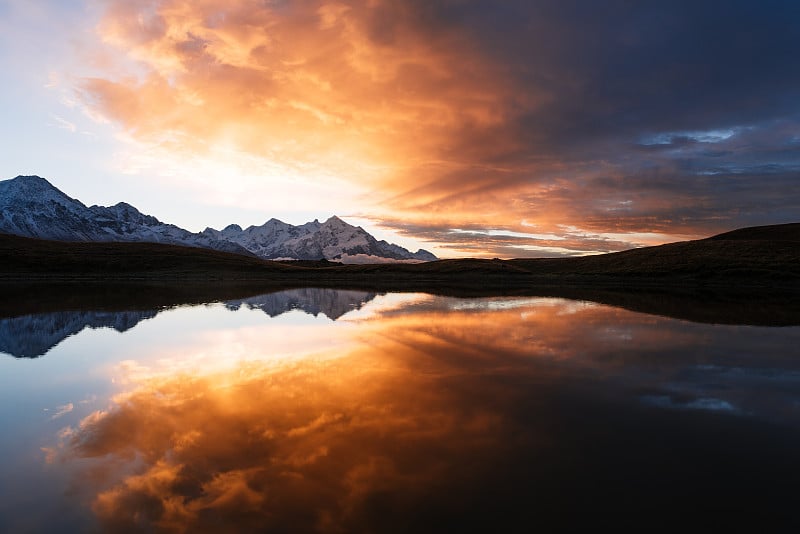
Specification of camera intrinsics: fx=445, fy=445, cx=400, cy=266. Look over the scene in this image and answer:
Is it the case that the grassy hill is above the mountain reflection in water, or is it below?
above

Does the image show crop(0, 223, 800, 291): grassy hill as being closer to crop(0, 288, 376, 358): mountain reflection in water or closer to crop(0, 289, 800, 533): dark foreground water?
crop(0, 288, 376, 358): mountain reflection in water

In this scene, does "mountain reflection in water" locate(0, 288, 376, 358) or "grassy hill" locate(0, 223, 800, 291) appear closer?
"mountain reflection in water" locate(0, 288, 376, 358)

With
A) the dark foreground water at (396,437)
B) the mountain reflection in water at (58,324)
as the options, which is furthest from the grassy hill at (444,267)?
the dark foreground water at (396,437)

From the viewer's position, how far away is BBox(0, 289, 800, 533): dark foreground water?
7715 millimetres

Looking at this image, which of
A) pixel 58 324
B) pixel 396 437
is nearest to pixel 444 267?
pixel 58 324

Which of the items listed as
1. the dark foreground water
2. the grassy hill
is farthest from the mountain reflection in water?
the grassy hill

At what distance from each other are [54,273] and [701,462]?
143 m

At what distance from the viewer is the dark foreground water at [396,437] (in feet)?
25.3

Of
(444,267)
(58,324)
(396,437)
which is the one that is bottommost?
(58,324)

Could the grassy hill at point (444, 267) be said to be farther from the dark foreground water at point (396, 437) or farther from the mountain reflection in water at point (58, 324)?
the dark foreground water at point (396, 437)

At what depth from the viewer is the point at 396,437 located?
11.0m

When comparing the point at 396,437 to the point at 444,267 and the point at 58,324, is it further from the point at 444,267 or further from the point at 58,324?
the point at 444,267

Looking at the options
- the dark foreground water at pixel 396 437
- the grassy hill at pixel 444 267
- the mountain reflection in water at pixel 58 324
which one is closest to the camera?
the dark foreground water at pixel 396 437

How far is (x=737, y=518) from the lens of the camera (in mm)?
7430
